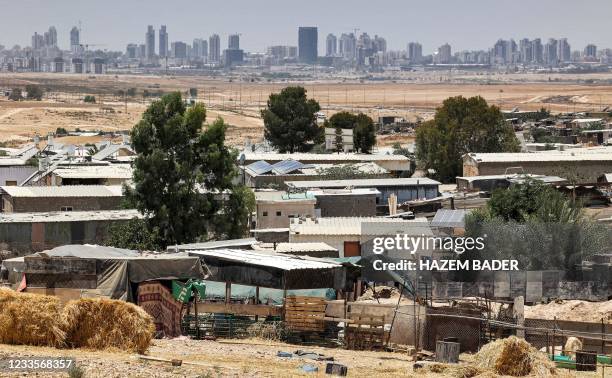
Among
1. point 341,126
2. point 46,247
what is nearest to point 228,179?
point 46,247

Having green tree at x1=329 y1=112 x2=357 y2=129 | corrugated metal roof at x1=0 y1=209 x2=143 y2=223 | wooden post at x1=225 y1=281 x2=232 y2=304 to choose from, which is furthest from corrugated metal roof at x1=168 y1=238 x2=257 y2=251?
green tree at x1=329 y1=112 x2=357 y2=129

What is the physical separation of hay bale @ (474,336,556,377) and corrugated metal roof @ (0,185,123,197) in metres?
17.1

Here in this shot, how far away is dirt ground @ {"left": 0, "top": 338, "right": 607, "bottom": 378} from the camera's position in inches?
494

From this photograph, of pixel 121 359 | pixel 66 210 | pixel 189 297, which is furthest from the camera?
pixel 66 210

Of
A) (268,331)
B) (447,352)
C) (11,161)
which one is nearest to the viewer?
(447,352)

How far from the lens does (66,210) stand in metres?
29.3

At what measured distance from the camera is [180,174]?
2653cm

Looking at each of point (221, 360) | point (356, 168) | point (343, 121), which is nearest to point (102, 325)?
point (221, 360)

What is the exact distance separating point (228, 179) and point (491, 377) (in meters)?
14.3

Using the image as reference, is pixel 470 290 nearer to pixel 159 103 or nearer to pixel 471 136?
pixel 159 103

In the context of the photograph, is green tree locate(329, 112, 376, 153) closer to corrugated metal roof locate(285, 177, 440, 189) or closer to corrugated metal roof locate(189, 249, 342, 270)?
corrugated metal roof locate(285, 177, 440, 189)

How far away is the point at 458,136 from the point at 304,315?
101 feet

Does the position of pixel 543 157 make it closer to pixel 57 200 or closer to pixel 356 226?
pixel 356 226

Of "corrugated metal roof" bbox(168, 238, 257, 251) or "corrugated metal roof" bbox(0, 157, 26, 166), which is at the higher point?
"corrugated metal roof" bbox(168, 238, 257, 251)
